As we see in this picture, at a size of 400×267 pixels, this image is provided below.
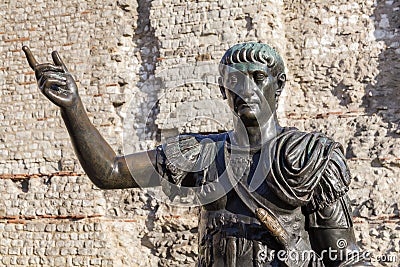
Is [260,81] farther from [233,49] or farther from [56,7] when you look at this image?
[56,7]

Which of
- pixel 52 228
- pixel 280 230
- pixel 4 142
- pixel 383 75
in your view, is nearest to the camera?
pixel 280 230

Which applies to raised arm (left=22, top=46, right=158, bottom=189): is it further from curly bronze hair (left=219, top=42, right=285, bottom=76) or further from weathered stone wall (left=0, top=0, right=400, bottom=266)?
weathered stone wall (left=0, top=0, right=400, bottom=266)

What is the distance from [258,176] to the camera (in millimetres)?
2422

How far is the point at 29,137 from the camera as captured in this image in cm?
993

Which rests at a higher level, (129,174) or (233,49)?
(233,49)

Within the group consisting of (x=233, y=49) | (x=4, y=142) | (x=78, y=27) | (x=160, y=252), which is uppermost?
(x=78, y=27)

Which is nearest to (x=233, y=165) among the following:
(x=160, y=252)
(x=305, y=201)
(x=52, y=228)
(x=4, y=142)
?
(x=305, y=201)

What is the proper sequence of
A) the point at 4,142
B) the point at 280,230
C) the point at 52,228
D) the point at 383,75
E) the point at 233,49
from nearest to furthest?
the point at 280,230 < the point at 233,49 < the point at 383,75 < the point at 52,228 < the point at 4,142

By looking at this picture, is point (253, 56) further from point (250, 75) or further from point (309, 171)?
point (309, 171)

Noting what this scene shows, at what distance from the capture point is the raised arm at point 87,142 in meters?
2.40

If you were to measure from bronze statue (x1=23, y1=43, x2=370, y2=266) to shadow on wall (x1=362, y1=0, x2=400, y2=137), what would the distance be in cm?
627

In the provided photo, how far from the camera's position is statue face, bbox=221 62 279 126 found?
7.93 feet

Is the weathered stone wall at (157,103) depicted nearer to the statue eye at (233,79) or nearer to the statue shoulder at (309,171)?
the statue shoulder at (309,171)

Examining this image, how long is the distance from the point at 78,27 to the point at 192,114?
225cm
